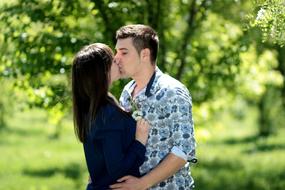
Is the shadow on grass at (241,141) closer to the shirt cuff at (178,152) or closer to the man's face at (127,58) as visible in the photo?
the man's face at (127,58)

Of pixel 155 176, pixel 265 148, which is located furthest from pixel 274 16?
pixel 265 148

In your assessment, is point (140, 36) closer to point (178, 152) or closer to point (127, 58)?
point (127, 58)

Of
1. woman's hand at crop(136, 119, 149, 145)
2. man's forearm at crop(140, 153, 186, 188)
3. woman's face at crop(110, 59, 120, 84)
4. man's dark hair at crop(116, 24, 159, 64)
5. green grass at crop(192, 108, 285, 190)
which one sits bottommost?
green grass at crop(192, 108, 285, 190)

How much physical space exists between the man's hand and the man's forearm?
0.07ft

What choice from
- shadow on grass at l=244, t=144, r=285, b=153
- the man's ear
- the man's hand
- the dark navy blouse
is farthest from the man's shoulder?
shadow on grass at l=244, t=144, r=285, b=153

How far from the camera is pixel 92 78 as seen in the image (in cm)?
368

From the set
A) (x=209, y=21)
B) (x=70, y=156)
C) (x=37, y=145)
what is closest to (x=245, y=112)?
(x=37, y=145)

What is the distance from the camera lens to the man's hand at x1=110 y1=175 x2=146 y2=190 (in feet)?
12.2

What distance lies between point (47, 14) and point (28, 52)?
18.0 inches

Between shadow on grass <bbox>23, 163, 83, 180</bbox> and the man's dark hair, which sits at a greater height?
the man's dark hair

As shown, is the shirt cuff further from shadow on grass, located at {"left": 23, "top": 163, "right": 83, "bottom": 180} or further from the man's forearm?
shadow on grass, located at {"left": 23, "top": 163, "right": 83, "bottom": 180}

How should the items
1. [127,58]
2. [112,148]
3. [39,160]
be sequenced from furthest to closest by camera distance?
[39,160]
[127,58]
[112,148]

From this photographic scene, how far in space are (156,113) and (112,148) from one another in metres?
0.33

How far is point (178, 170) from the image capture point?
383 centimetres
